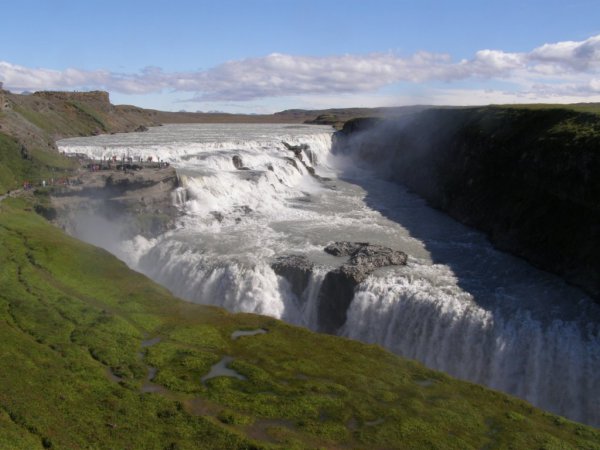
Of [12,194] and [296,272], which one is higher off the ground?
[12,194]

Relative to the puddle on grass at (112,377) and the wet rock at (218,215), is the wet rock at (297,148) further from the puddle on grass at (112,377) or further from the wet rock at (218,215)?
the puddle on grass at (112,377)

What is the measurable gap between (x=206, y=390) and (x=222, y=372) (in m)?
1.75

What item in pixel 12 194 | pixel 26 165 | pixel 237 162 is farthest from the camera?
pixel 237 162

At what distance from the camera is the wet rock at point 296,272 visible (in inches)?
1313

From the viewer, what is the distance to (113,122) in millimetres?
103875

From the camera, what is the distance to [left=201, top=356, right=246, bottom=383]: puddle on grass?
20.9 meters

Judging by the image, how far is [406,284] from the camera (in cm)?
3136

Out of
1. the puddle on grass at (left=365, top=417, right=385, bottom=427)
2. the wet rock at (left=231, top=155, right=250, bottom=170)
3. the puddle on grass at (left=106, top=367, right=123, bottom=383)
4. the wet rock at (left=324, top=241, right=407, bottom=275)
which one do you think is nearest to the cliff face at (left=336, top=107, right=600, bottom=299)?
the wet rock at (left=324, top=241, right=407, bottom=275)

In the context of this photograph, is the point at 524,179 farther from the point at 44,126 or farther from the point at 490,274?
the point at 44,126

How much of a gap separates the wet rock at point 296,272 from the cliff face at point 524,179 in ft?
49.4

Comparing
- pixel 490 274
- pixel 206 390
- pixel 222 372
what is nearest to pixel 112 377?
pixel 206 390

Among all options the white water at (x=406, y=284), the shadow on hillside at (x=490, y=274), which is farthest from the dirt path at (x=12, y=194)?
the shadow on hillside at (x=490, y=274)

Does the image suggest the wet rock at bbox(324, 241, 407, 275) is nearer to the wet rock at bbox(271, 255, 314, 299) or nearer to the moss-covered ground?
the wet rock at bbox(271, 255, 314, 299)

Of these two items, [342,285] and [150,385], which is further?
[342,285]
